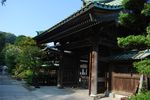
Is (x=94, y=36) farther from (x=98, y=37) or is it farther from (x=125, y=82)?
(x=125, y=82)

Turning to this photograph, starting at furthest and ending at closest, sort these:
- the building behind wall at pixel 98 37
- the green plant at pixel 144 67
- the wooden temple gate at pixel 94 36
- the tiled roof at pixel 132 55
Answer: the wooden temple gate at pixel 94 36 → the building behind wall at pixel 98 37 → the tiled roof at pixel 132 55 → the green plant at pixel 144 67

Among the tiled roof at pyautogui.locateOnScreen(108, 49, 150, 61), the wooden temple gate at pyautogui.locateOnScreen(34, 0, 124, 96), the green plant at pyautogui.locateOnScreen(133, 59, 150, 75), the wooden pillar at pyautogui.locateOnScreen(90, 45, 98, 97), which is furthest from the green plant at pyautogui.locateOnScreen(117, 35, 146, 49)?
the wooden pillar at pyautogui.locateOnScreen(90, 45, 98, 97)

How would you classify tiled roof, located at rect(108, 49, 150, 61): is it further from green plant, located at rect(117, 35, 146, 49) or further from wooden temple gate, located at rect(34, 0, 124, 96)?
green plant, located at rect(117, 35, 146, 49)

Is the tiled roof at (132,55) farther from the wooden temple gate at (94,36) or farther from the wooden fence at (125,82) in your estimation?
the wooden temple gate at (94,36)

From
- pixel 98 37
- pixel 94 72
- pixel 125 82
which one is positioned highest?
pixel 98 37

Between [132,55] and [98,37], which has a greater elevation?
[98,37]

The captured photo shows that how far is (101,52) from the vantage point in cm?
2188

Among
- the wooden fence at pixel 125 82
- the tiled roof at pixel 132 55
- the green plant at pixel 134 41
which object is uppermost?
the tiled roof at pixel 132 55

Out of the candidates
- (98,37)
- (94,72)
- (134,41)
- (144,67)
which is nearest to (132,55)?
(98,37)

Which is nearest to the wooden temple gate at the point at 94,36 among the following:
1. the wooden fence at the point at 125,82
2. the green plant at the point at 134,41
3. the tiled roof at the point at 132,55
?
the wooden fence at the point at 125,82

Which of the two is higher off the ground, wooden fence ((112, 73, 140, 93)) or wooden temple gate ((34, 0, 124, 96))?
wooden temple gate ((34, 0, 124, 96))

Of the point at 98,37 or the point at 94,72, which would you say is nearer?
the point at 94,72

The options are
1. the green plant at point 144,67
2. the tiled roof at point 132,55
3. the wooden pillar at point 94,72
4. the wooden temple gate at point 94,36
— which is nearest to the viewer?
the green plant at point 144,67

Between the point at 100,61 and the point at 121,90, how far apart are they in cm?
275
